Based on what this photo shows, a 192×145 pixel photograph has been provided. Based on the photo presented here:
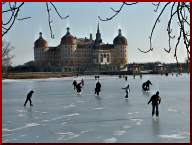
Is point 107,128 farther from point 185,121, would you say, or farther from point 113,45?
point 113,45

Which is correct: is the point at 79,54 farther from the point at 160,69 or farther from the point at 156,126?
the point at 156,126

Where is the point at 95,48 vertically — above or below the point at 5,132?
above

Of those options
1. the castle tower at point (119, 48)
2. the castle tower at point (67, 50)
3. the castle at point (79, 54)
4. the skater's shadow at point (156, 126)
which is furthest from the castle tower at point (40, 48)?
the skater's shadow at point (156, 126)

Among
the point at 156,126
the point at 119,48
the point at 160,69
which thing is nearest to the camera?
the point at 156,126

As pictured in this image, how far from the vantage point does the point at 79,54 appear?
10731 cm

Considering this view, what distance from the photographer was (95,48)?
10606 cm

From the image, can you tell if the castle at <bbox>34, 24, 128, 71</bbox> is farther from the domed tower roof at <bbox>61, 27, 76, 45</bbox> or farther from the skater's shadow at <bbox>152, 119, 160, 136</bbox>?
the skater's shadow at <bbox>152, 119, 160, 136</bbox>

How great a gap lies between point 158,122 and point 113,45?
101932mm

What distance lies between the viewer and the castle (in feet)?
341

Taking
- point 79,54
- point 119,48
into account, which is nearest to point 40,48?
point 79,54

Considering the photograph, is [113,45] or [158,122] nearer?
[158,122]

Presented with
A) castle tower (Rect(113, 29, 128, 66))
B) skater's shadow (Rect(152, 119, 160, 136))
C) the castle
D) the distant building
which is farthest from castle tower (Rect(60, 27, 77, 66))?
skater's shadow (Rect(152, 119, 160, 136))

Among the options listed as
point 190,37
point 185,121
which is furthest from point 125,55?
point 190,37

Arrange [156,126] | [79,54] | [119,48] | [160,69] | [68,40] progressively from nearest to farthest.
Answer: [156,126] → [160,69] → [68,40] → [79,54] → [119,48]
